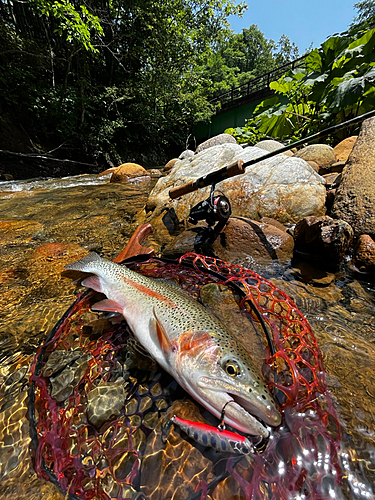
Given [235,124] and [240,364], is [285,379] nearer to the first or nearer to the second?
[240,364]

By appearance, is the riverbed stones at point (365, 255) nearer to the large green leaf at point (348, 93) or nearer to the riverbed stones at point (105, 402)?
the riverbed stones at point (105, 402)

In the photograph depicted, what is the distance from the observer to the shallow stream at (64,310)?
146cm

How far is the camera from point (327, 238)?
3.51 m

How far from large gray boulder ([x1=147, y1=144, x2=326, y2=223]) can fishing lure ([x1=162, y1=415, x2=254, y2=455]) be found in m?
4.22

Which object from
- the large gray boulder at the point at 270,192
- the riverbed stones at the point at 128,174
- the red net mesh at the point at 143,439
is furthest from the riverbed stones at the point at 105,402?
the riverbed stones at the point at 128,174

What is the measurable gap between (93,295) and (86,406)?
1.22 m

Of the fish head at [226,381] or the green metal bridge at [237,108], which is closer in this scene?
the fish head at [226,381]

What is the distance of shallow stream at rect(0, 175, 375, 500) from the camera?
146 cm

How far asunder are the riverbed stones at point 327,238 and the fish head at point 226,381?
264cm

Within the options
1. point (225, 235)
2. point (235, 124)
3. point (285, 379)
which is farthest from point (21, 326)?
point (235, 124)

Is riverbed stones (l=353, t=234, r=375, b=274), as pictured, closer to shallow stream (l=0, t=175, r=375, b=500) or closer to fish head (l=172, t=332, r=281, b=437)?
shallow stream (l=0, t=175, r=375, b=500)

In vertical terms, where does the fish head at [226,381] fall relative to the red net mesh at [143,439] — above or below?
above

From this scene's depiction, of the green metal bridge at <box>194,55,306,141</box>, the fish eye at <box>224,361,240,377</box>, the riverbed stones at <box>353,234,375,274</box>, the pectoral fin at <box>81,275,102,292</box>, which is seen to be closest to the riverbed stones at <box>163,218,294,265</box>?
the riverbed stones at <box>353,234,375,274</box>

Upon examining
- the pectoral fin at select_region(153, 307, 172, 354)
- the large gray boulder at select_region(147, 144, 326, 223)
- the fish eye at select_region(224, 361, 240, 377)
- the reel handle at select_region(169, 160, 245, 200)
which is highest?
the reel handle at select_region(169, 160, 245, 200)
